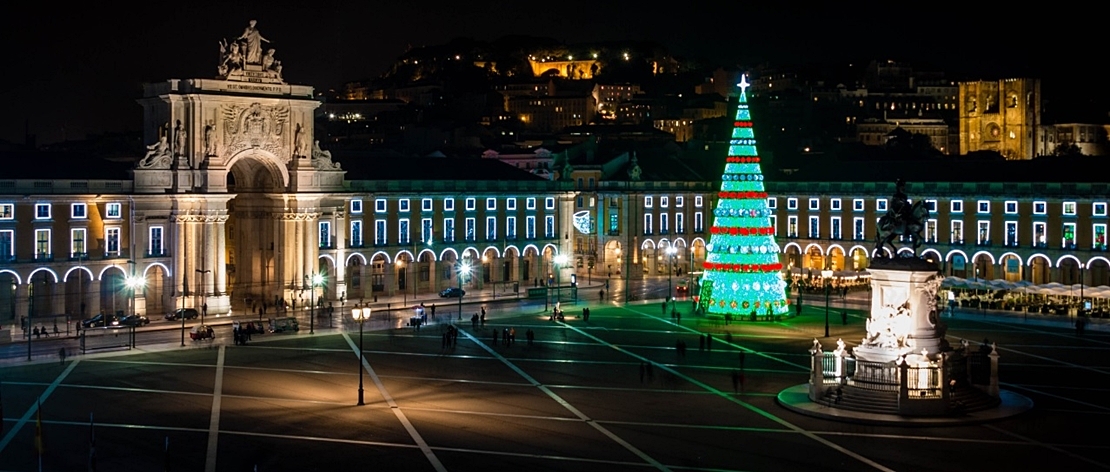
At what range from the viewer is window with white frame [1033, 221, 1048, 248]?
346 feet

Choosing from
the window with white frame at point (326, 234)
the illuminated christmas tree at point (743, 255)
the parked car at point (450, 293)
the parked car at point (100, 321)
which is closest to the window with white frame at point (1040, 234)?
the illuminated christmas tree at point (743, 255)

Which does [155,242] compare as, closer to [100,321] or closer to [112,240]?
[112,240]

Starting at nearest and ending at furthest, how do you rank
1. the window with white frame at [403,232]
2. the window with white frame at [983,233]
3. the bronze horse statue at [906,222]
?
the bronze horse statue at [906,222] < the window with white frame at [403,232] < the window with white frame at [983,233]

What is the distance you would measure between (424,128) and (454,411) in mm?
128611

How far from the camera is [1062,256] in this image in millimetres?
103562

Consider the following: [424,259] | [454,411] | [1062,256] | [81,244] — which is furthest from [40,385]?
[1062,256]

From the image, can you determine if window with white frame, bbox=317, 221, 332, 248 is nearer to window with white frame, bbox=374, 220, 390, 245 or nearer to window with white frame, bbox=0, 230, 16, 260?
window with white frame, bbox=374, 220, 390, 245

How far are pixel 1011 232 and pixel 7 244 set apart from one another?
222 feet

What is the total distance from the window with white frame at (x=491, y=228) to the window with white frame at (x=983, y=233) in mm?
35455

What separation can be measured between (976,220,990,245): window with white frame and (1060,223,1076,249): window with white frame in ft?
20.8

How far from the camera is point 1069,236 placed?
103688 millimetres

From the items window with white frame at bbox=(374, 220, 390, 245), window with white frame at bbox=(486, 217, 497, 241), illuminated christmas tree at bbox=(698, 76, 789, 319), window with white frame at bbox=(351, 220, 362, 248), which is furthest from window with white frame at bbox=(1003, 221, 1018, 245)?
window with white frame at bbox=(351, 220, 362, 248)

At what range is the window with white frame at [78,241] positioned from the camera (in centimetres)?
8394

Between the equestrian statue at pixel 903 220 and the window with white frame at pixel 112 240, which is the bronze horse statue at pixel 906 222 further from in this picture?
the window with white frame at pixel 112 240
